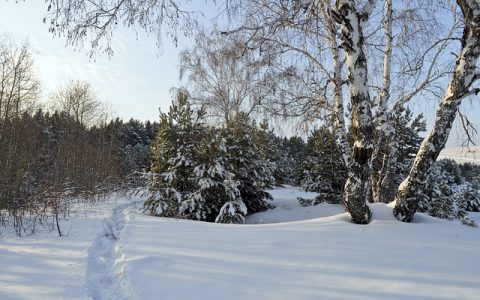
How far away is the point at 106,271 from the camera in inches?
165

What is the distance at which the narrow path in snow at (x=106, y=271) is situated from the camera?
3487mm

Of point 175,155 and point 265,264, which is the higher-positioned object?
point 175,155

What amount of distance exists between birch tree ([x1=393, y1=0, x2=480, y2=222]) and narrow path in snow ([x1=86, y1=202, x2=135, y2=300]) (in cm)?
405

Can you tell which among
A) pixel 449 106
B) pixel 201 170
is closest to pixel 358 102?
pixel 449 106

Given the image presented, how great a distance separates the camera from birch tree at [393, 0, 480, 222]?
15.6ft

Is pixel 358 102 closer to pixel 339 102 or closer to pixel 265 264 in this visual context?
pixel 265 264

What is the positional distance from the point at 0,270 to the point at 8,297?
3.36 feet

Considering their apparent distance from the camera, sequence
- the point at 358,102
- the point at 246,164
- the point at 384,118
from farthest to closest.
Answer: the point at 246,164 → the point at 384,118 → the point at 358,102

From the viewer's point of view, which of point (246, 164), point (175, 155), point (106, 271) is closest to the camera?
point (106, 271)

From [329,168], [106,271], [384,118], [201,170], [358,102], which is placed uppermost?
[384,118]

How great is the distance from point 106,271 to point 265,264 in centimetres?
195

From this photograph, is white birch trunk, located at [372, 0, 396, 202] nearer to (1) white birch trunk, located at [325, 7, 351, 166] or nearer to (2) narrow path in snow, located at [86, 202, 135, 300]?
(1) white birch trunk, located at [325, 7, 351, 166]

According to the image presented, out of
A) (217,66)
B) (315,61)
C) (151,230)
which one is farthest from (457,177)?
(151,230)

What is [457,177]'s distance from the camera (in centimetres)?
4441
